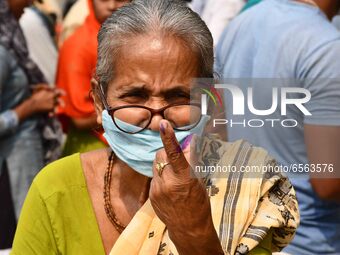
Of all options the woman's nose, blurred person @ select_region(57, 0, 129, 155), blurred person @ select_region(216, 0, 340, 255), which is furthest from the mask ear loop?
blurred person @ select_region(57, 0, 129, 155)

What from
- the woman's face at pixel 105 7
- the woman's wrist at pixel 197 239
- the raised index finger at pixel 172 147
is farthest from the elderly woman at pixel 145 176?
the woman's face at pixel 105 7

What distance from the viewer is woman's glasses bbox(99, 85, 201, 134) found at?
226cm

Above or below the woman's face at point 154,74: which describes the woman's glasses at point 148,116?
below

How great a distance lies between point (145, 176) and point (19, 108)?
245 centimetres

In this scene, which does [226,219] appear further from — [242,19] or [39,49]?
[39,49]

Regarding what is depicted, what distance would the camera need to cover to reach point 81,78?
16.5 ft

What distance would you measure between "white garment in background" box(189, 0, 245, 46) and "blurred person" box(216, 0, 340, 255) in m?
1.91

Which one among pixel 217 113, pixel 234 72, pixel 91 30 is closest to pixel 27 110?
pixel 91 30

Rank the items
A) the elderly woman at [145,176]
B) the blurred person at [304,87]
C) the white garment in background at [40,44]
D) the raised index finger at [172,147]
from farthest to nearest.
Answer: the white garment in background at [40,44] → the blurred person at [304,87] → the elderly woman at [145,176] → the raised index finger at [172,147]

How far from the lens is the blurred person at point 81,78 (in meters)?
5.01

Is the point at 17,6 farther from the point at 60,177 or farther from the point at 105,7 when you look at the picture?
the point at 60,177

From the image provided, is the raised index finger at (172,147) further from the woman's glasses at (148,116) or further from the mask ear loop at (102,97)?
the mask ear loop at (102,97)

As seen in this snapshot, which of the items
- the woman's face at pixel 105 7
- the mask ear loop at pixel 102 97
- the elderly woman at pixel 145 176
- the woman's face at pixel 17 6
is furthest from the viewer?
the woman's face at pixel 105 7

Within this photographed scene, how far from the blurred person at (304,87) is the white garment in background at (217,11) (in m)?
1.91
